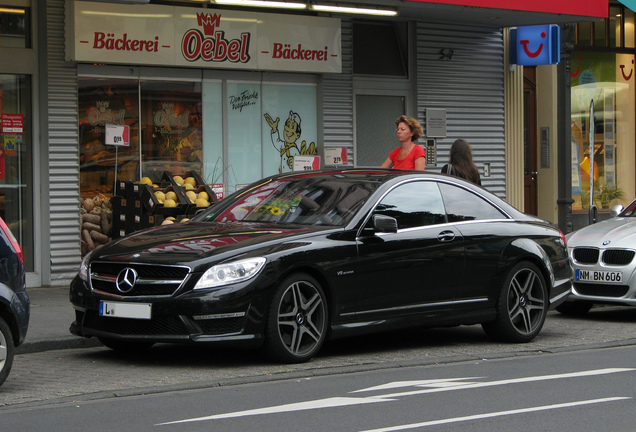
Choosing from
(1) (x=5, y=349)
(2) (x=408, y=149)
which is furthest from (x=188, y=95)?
(1) (x=5, y=349)

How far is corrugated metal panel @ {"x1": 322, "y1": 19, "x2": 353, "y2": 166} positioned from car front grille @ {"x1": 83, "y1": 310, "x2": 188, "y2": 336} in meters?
8.52

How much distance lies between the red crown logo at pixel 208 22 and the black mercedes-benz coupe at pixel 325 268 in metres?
5.75

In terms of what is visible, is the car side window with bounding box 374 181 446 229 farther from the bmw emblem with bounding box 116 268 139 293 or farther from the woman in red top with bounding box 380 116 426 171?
the woman in red top with bounding box 380 116 426 171

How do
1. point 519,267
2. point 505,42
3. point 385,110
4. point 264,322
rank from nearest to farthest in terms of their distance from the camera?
1. point 264,322
2. point 519,267
3. point 385,110
4. point 505,42

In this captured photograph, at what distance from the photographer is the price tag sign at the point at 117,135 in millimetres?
13820

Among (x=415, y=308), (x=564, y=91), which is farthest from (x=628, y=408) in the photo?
(x=564, y=91)

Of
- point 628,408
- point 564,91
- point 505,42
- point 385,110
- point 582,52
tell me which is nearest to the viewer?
point 628,408

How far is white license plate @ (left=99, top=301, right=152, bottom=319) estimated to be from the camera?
7.39m

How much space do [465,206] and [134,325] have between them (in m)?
3.36

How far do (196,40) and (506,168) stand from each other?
6478mm

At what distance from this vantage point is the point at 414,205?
8828 mm

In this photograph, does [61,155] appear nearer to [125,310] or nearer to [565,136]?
[125,310]

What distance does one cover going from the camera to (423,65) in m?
16.8

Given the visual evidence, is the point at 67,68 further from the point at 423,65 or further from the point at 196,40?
the point at 423,65
